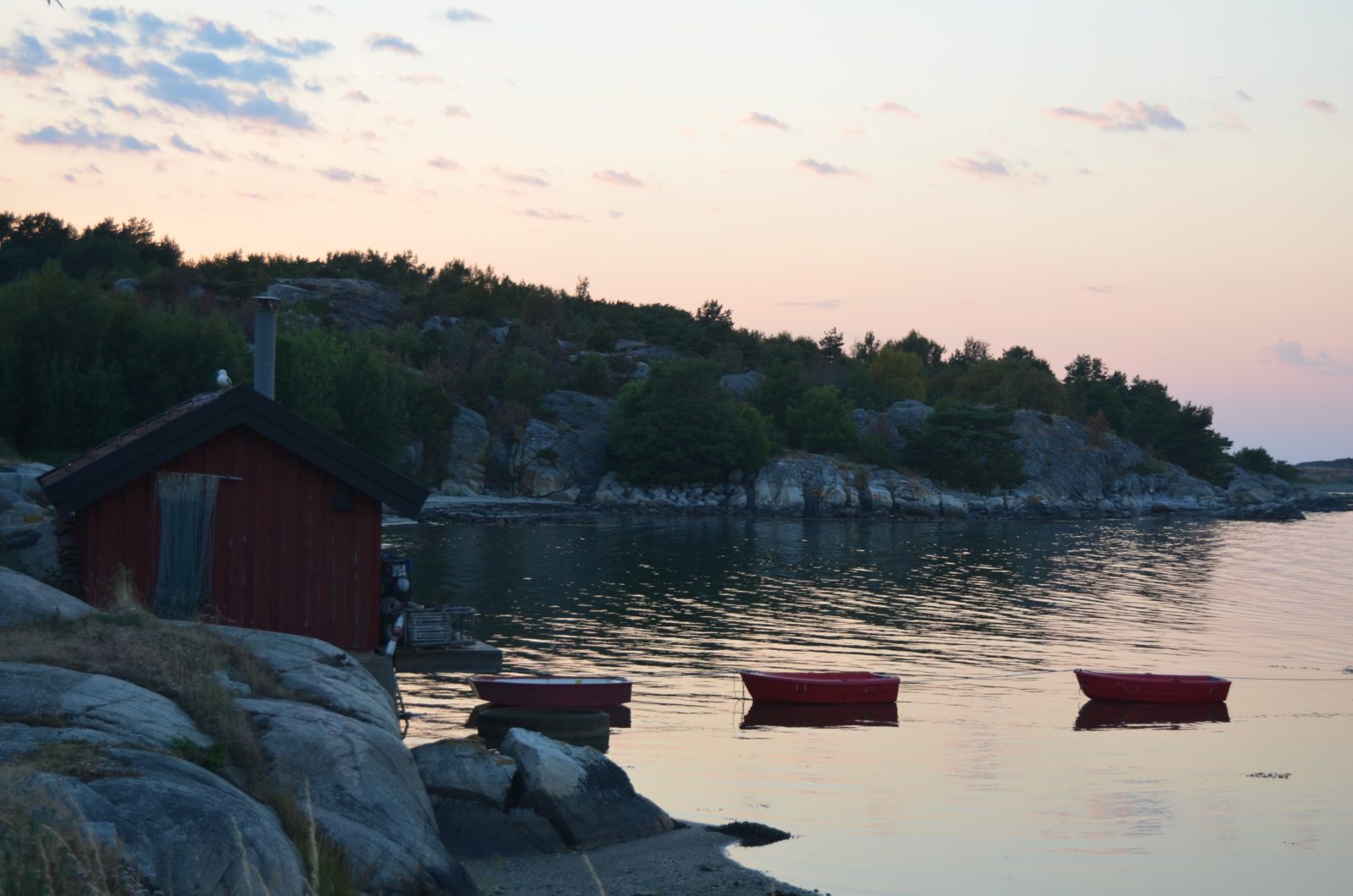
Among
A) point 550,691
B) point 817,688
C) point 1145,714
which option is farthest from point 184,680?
point 1145,714

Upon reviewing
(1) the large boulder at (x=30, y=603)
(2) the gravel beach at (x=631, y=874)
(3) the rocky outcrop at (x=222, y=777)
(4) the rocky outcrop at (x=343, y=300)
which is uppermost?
(4) the rocky outcrop at (x=343, y=300)

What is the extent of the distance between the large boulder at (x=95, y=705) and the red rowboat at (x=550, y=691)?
520 inches

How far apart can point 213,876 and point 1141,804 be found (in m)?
17.7

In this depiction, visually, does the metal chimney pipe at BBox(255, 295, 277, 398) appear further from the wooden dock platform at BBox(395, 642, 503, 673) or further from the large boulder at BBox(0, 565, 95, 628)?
the large boulder at BBox(0, 565, 95, 628)

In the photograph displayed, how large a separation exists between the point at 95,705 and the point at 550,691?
15004mm

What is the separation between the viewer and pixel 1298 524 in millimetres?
108312

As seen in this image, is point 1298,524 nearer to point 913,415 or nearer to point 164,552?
point 913,415

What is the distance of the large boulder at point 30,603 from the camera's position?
Answer: 51.4 feet

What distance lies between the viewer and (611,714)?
2645 cm

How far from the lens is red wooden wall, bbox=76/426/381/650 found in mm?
20281

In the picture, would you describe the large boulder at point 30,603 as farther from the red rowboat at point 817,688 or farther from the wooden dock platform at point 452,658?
the red rowboat at point 817,688

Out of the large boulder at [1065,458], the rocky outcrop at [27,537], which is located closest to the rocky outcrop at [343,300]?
Result: the large boulder at [1065,458]

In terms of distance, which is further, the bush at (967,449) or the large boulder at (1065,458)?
the large boulder at (1065,458)

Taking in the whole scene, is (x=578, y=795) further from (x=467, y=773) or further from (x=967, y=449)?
(x=967, y=449)
